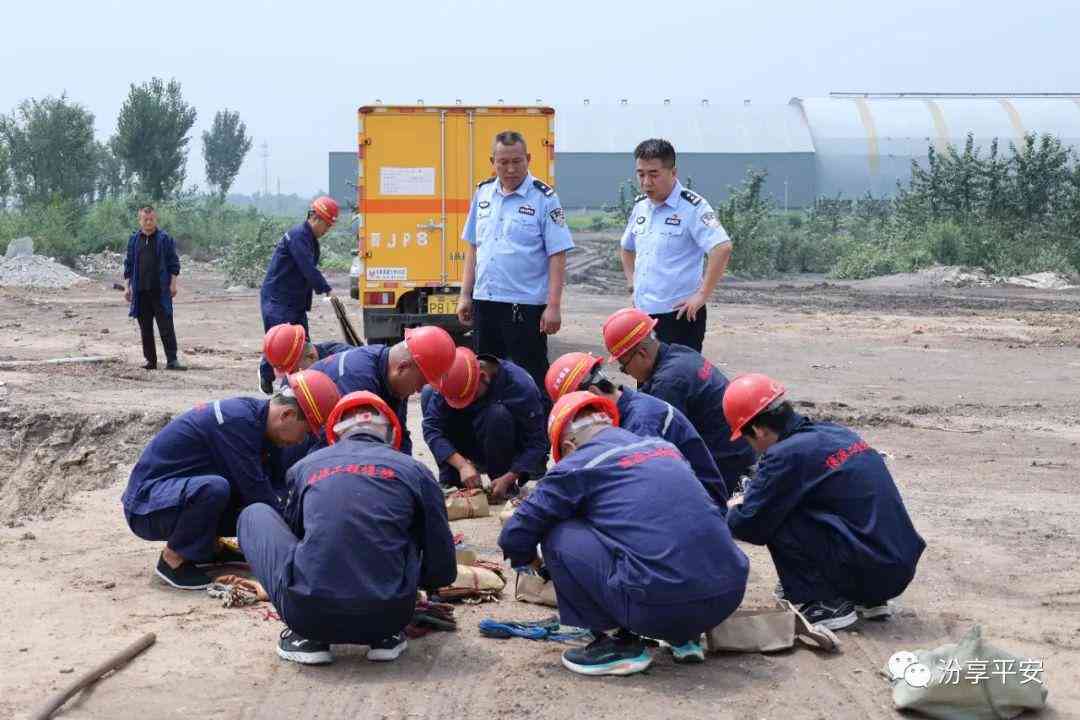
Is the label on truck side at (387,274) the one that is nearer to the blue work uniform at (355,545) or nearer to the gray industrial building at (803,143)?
the blue work uniform at (355,545)

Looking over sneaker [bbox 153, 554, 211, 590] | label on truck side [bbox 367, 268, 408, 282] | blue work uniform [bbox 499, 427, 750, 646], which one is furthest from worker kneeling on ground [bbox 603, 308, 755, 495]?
label on truck side [bbox 367, 268, 408, 282]

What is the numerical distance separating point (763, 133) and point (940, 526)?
52797 millimetres

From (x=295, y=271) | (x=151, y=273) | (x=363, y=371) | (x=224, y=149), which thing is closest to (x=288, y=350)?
(x=363, y=371)

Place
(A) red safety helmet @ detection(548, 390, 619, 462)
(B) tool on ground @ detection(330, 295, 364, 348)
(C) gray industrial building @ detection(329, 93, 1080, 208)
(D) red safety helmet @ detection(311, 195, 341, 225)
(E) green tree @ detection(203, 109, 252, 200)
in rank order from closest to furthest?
(A) red safety helmet @ detection(548, 390, 619, 462) < (D) red safety helmet @ detection(311, 195, 341, 225) < (B) tool on ground @ detection(330, 295, 364, 348) < (C) gray industrial building @ detection(329, 93, 1080, 208) < (E) green tree @ detection(203, 109, 252, 200)

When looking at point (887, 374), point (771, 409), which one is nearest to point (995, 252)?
point (887, 374)

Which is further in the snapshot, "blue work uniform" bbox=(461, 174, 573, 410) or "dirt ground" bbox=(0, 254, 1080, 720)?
"blue work uniform" bbox=(461, 174, 573, 410)

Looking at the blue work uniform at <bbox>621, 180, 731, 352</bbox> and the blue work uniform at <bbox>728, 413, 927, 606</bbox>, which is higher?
the blue work uniform at <bbox>621, 180, 731, 352</bbox>

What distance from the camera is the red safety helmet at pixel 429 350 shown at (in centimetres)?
798

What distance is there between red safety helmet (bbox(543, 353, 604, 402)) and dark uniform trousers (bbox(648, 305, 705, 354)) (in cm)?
185

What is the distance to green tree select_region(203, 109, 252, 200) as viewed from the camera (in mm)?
84562

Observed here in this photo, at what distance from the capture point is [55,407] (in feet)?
40.1

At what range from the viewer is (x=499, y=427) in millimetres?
9094

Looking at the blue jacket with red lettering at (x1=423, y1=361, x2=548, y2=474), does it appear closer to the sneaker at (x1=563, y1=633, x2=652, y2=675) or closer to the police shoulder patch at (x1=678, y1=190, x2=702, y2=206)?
the police shoulder patch at (x1=678, y1=190, x2=702, y2=206)

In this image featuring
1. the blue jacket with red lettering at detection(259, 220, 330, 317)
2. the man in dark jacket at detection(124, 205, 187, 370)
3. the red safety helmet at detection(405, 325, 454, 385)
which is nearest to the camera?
the red safety helmet at detection(405, 325, 454, 385)
